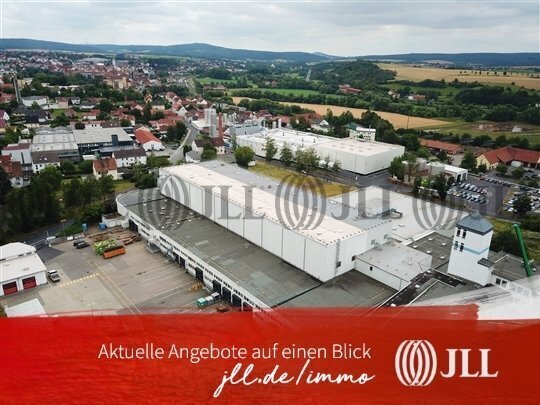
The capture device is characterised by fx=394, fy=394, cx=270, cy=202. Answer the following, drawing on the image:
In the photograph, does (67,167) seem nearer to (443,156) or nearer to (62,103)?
(62,103)

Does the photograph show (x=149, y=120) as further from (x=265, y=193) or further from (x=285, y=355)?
(x=285, y=355)

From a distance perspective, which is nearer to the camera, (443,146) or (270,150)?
(270,150)

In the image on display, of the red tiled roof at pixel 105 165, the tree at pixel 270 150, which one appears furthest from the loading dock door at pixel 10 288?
the tree at pixel 270 150

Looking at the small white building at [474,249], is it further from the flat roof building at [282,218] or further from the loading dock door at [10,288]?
the loading dock door at [10,288]

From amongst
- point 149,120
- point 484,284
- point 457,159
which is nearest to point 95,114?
point 149,120

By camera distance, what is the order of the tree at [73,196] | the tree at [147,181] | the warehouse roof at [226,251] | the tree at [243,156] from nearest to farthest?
the warehouse roof at [226,251]
the tree at [73,196]
the tree at [147,181]
the tree at [243,156]

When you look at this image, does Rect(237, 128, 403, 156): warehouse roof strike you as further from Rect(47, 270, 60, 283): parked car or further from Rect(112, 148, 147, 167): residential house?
Rect(47, 270, 60, 283): parked car

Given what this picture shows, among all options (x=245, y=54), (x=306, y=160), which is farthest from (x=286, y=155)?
(x=245, y=54)
